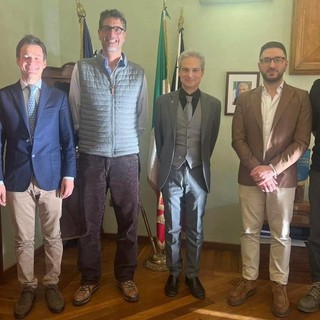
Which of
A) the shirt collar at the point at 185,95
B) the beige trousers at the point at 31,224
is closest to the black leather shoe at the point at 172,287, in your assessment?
the beige trousers at the point at 31,224

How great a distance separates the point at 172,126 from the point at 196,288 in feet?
3.60

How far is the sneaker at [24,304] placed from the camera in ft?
6.47

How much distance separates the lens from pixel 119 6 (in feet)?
9.88

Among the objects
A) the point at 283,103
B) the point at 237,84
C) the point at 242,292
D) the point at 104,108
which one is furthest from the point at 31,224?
the point at 237,84

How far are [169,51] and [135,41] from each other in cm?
34

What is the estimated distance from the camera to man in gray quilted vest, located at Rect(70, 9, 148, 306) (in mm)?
1977

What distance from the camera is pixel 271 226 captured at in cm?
206

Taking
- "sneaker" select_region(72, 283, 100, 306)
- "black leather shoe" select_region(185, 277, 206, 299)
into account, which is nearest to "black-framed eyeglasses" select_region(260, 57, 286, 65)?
"black leather shoe" select_region(185, 277, 206, 299)

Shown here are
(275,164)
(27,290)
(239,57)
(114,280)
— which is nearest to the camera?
(275,164)

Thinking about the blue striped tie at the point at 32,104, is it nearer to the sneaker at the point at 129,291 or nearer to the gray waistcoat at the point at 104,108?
the gray waistcoat at the point at 104,108

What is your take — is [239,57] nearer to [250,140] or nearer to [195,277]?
[250,140]

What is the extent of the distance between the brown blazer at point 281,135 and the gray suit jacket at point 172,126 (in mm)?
182

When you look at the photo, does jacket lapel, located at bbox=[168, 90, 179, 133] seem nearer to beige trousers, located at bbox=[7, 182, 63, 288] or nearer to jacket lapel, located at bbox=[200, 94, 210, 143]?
jacket lapel, located at bbox=[200, 94, 210, 143]

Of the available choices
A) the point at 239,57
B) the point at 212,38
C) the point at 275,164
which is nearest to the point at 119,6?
the point at 212,38
